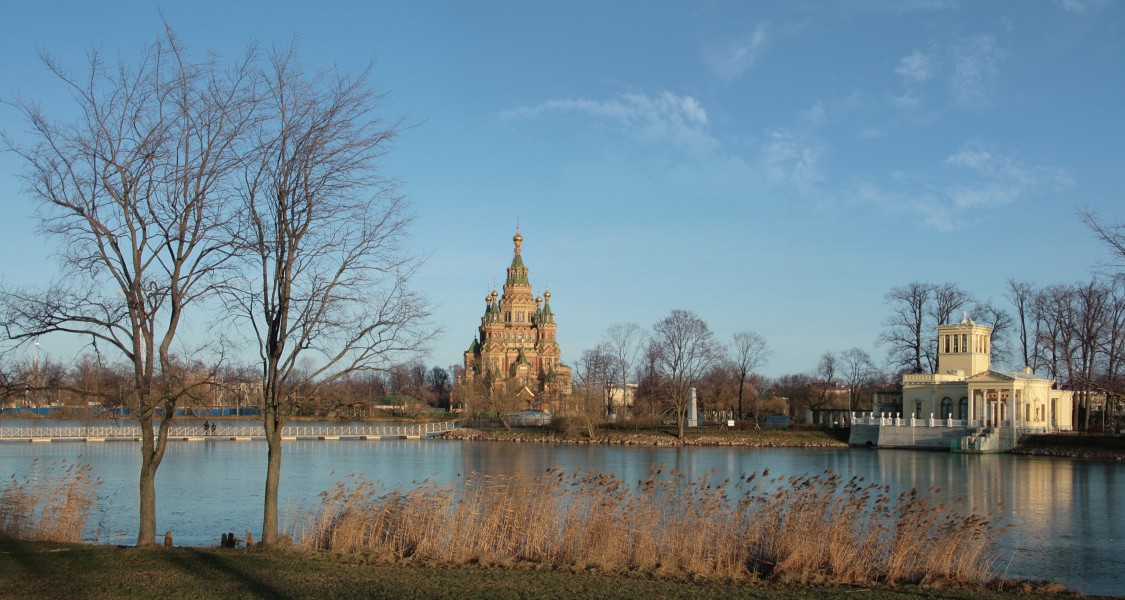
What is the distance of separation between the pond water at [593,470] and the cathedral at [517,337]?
50214 mm

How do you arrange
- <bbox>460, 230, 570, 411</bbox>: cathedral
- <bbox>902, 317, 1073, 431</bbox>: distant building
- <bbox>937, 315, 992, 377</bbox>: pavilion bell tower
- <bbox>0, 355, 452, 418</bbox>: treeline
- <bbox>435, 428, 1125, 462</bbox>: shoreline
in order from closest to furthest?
<bbox>0, 355, 452, 418</bbox>: treeline, <bbox>435, 428, 1125, 462</bbox>: shoreline, <bbox>902, 317, 1073, 431</bbox>: distant building, <bbox>937, 315, 992, 377</bbox>: pavilion bell tower, <bbox>460, 230, 570, 411</bbox>: cathedral

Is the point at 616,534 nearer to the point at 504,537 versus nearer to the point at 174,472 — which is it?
the point at 504,537

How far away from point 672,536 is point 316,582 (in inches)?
199

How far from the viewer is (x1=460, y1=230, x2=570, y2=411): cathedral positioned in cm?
11438

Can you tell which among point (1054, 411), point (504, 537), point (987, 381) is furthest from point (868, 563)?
point (1054, 411)

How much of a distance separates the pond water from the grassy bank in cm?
416

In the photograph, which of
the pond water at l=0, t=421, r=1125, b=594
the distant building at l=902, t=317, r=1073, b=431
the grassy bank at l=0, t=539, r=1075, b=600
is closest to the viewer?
the grassy bank at l=0, t=539, r=1075, b=600

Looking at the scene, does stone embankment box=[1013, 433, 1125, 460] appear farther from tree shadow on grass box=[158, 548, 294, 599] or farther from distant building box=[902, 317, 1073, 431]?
tree shadow on grass box=[158, 548, 294, 599]

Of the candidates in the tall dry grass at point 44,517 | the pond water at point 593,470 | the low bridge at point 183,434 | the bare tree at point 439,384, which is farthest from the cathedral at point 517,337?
the tall dry grass at point 44,517

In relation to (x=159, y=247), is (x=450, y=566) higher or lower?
lower

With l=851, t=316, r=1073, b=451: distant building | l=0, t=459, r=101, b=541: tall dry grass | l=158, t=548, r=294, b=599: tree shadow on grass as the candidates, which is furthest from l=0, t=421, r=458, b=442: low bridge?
l=158, t=548, r=294, b=599: tree shadow on grass

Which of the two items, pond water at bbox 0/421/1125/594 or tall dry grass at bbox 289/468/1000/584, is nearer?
tall dry grass at bbox 289/468/1000/584

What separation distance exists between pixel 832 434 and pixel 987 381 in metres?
9.94

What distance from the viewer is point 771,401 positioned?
8450 centimetres
